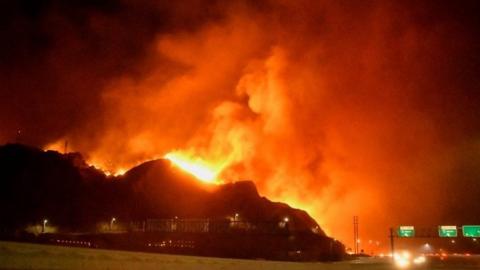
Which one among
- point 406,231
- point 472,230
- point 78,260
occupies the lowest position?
point 78,260

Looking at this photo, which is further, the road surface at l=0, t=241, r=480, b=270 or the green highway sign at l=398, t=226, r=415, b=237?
the green highway sign at l=398, t=226, r=415, b=237

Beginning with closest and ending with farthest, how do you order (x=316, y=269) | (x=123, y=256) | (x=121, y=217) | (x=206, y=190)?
(x=123, y=256) → (x=316, y=269) → (x=121, y=217) → (x=206, y=190)

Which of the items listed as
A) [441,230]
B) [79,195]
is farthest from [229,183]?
[441,230]

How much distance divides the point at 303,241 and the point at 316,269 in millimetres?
67078

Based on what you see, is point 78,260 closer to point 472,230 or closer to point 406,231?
point 472,230

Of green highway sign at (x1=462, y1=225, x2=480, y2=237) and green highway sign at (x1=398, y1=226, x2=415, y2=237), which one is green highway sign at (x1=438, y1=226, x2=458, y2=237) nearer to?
green highway sign at (x1=462, y1=225, x2=480, y2=237)

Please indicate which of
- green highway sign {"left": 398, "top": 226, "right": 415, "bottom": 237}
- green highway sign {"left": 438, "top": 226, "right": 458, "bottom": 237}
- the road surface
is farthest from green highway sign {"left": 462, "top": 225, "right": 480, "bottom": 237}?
the road surface

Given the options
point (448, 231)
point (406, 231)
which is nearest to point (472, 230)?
point (448, 231)

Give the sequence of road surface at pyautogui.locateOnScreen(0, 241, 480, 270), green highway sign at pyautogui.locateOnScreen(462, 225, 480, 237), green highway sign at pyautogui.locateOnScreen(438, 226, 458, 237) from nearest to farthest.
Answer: road surface at pyautogui.locateOnScreen(0, 241, 480, 270), green highway sign at pyautogui.locateOnScreen(462, 225, 480, 237), green highway sign at pyautogui.locateOnScreen(438, 226, 458, 237)

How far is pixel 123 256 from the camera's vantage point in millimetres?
44438

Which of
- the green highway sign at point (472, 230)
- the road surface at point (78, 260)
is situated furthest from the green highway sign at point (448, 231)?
the road surface at point (78, 260)

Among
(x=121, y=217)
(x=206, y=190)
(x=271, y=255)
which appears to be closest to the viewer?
(x=271, y=255)

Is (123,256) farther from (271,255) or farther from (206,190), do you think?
(206,190)

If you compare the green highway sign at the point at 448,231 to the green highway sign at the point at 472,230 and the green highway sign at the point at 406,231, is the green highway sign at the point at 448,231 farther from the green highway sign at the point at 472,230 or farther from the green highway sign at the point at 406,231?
the green highway sign at the point at 406,231
